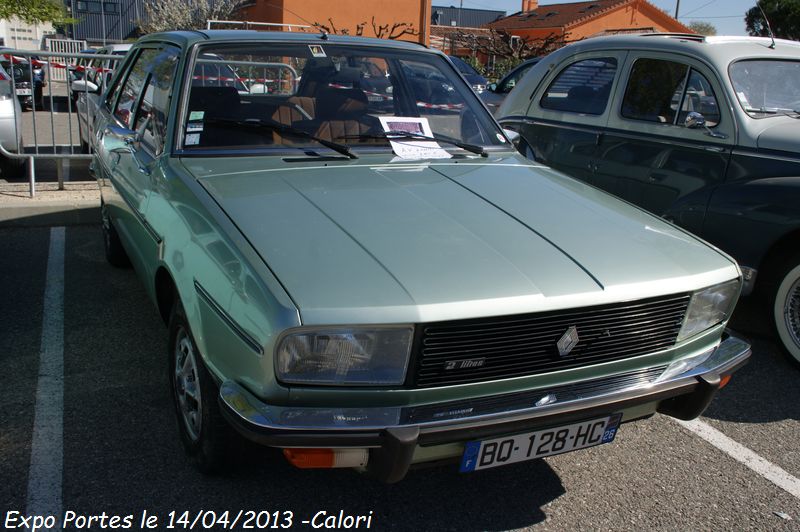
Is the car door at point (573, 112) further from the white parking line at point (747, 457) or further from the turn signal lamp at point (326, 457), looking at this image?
the turn signal lamp at point (326, 457)

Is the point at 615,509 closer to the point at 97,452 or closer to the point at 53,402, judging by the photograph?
the point at 97,452

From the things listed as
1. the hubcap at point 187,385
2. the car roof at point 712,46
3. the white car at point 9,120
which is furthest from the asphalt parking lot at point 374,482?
the white car at point 9,120

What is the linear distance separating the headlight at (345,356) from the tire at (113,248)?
328 centimetres

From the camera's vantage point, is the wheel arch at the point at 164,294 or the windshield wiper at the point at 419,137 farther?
the windshield wiper at the point at 419,137

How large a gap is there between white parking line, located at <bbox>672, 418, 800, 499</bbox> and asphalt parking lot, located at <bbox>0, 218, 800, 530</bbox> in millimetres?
14

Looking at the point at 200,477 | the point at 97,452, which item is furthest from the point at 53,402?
the point at 200,477

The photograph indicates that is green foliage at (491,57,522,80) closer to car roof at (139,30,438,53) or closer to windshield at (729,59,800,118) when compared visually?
windshield at (729,59,800,118)

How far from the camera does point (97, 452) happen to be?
9.82ft

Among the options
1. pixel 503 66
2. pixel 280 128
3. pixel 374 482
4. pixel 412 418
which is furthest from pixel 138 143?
pixel 503 66

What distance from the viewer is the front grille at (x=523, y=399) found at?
2277 millimetres

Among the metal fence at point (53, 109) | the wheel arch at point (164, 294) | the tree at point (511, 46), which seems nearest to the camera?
the wheel arch at point (164, 294)

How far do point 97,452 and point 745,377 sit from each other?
3379mm

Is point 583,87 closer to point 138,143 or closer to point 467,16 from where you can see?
point 138,143

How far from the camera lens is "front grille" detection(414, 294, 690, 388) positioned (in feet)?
7.44
